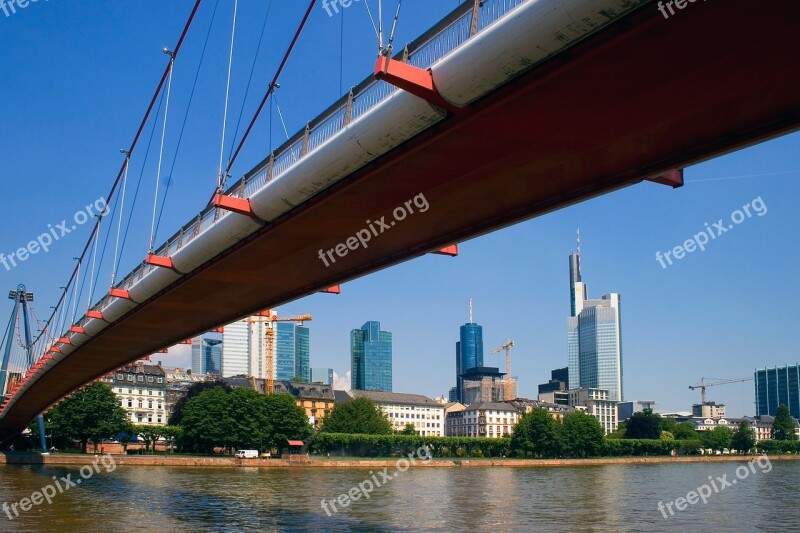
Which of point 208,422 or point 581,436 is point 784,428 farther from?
point 208,422

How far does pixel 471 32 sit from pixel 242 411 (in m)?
79.9

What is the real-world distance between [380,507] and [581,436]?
88.4 metres

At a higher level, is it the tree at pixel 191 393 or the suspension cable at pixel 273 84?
the suspension cable at pixel 273 84

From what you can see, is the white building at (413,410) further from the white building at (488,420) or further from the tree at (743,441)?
the tree at (743,441)

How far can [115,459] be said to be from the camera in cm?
7194

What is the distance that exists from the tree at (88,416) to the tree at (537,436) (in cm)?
5466

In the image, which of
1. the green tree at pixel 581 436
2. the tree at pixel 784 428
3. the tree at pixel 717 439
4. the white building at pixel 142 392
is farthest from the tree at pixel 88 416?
the tree at pixel 784 428

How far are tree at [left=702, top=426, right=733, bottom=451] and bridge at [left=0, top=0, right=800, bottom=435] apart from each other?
148 m

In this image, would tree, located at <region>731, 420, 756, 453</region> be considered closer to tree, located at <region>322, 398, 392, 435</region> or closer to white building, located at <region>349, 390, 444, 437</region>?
white building, located at <region>349, 390, 444, 437</region>

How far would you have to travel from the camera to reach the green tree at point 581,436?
4609 inches

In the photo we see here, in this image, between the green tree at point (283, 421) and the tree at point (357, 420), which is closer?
the green tree at point (283, 421)

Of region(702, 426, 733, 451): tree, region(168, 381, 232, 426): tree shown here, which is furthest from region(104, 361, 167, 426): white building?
region(702, 426, 733, 451): tree

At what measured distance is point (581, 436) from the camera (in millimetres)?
117625

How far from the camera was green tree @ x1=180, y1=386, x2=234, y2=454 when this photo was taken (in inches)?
3440
